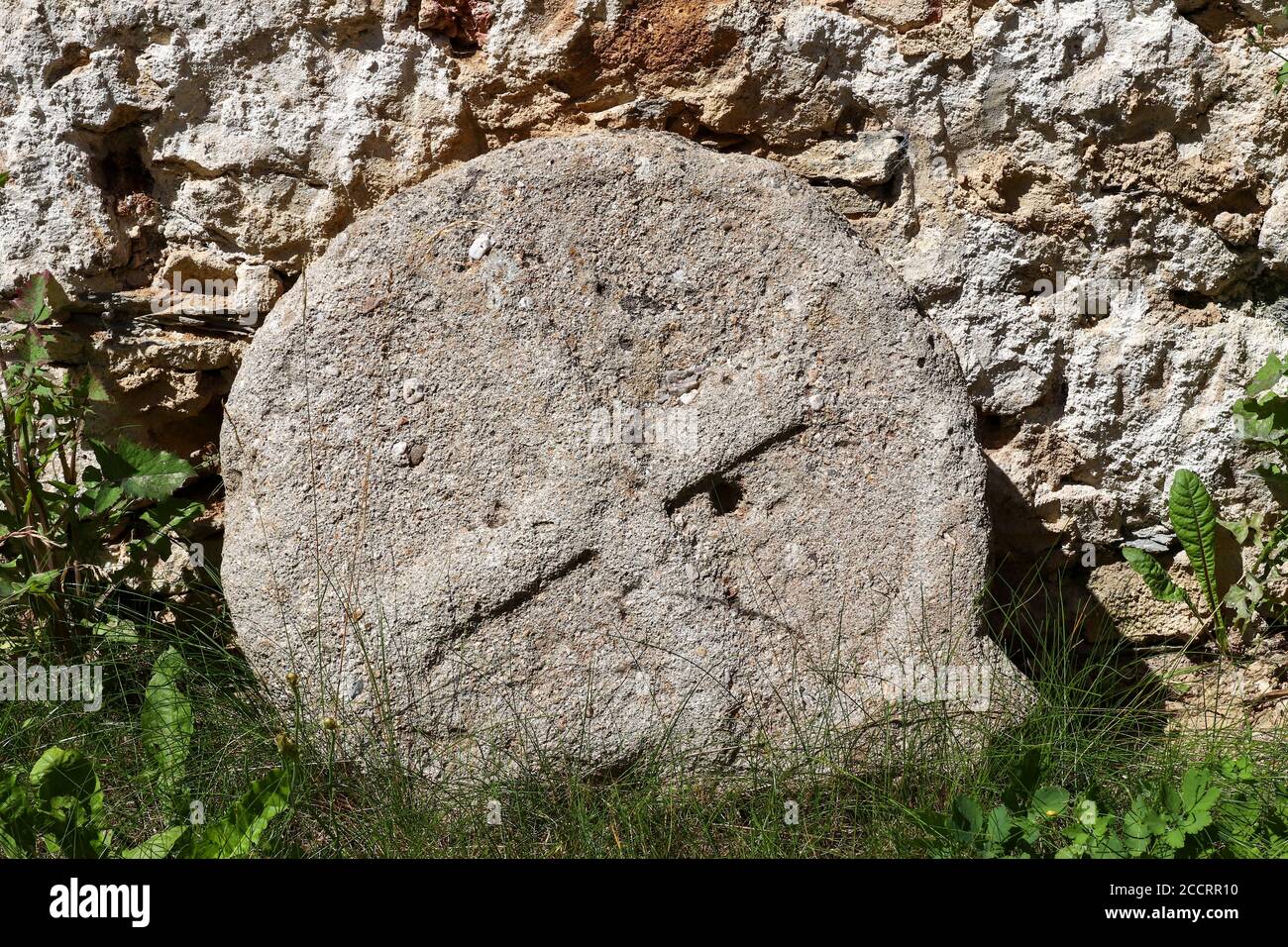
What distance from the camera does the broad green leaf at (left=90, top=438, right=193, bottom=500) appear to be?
106 inches

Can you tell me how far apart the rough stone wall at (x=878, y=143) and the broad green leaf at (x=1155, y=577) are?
14 centimetres

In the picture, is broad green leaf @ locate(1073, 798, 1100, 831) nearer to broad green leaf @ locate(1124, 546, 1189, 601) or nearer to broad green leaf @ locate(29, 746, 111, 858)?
broad green leaf @ locate(1124, 546, 1189, 601)

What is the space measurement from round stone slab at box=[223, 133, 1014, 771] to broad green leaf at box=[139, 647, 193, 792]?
183 millimetres

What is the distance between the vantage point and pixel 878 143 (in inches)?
113

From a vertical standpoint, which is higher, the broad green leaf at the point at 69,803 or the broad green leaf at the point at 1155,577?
the broad green leaf at the point at 1155,577

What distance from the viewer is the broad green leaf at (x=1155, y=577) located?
2.87 meters

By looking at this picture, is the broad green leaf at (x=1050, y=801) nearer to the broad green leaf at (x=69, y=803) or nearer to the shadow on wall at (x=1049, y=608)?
the shadow on wall at (x=1049, y=608)

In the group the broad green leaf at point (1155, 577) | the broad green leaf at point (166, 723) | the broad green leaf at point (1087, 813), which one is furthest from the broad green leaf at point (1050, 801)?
the broad green leaf at point (166, 723)

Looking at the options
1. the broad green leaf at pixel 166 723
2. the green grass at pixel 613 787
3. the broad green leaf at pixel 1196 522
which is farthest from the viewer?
the broad green leaf at pixel 1196 522

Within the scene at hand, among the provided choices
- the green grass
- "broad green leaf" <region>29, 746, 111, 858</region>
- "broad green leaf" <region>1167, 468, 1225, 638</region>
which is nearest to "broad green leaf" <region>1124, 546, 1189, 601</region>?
"broad green leaf" <region>1167, 468, 1225, 638</region>

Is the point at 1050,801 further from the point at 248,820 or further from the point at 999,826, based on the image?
the point at 248,820

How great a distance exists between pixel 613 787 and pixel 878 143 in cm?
168
